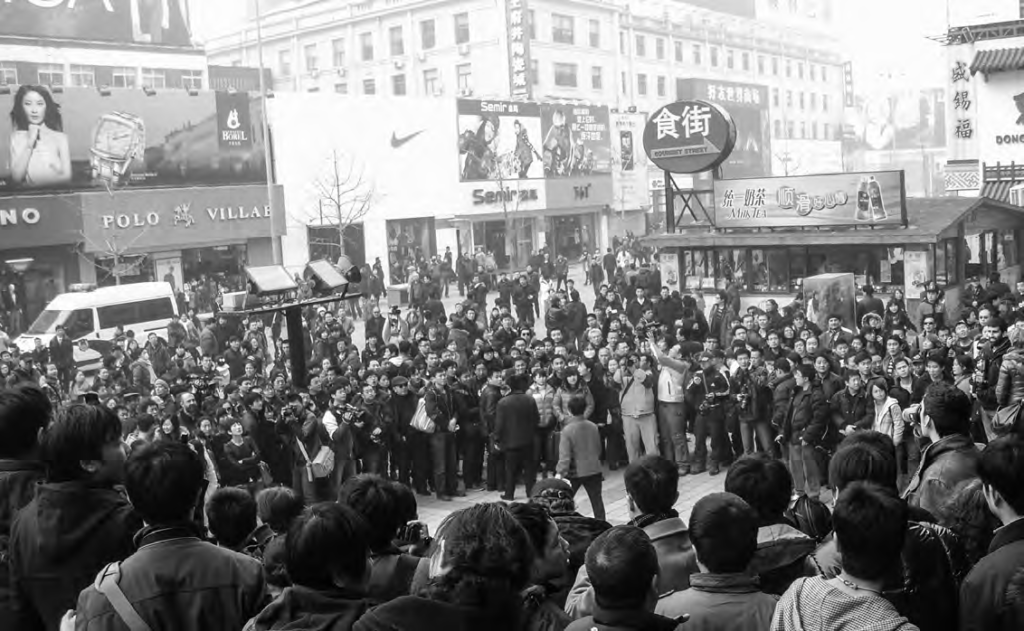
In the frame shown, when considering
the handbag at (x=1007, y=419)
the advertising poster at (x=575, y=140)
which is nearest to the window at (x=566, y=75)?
the advertising poster at (x=575, y=140)

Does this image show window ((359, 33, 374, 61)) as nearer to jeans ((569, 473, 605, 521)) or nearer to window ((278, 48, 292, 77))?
window ((278, 48, 292, 77))

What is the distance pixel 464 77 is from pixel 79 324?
37.7 m

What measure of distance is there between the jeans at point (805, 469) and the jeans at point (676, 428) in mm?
1559

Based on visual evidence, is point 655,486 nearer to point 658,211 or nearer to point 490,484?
point 490,484

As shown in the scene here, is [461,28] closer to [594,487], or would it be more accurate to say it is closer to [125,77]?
[125,77]

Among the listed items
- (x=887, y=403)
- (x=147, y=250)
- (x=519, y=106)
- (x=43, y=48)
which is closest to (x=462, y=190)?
(x=519, y=106)

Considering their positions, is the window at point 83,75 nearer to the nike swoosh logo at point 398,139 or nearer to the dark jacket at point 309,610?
the nike swoosh logo at point 398,139

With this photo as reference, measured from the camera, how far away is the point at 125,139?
31.0 metres

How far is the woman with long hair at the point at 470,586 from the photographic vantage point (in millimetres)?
2900

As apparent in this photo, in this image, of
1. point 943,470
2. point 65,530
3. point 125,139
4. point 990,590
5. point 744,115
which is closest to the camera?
Answer: point 990,590

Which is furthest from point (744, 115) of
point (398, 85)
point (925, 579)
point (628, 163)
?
point (925, 579)

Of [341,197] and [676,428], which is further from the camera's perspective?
[341,197]

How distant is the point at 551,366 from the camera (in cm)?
1261

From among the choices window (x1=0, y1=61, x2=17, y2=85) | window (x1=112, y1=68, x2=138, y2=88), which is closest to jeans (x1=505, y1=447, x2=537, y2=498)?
window (x1=0, y1=61, x2=17, y2=85)
